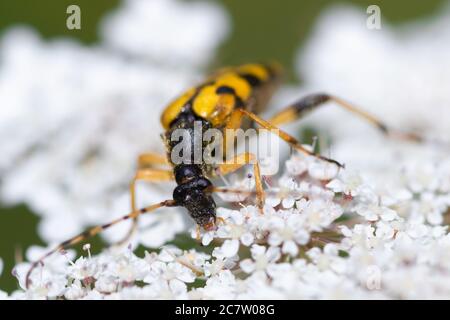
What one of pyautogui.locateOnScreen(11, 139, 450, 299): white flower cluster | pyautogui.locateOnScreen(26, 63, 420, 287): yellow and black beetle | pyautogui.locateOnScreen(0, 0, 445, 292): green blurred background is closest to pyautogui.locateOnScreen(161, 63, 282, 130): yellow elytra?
pyautogui.locateOnScreen(26, 63, 420, 287): yellow and black beetle

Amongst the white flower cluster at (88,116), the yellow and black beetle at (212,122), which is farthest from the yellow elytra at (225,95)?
the white flower cluster at (88,116)

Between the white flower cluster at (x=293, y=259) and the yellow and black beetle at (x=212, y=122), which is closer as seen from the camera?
the white flower cluster at (x=293, y=259)

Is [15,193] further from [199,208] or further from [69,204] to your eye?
[199,208]

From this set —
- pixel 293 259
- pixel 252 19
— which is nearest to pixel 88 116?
pixel 293 259

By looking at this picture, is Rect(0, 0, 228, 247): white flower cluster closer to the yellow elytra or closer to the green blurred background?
the green blurred background

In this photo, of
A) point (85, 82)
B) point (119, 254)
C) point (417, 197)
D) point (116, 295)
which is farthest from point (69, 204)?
point (417, 197)

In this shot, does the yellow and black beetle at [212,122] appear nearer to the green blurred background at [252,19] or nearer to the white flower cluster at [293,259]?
the white flower cluster at [293,259]
